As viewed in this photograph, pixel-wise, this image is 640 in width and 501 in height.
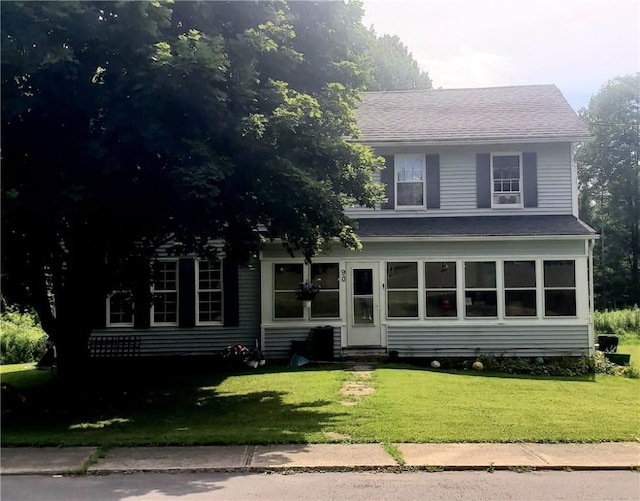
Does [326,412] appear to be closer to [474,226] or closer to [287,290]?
[287,290]

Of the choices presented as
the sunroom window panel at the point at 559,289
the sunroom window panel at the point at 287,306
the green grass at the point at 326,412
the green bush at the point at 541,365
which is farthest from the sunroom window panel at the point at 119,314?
the sunroom window panel at the point at 559,289

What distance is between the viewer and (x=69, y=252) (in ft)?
35.9

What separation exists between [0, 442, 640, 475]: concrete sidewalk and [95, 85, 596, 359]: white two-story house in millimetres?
8730

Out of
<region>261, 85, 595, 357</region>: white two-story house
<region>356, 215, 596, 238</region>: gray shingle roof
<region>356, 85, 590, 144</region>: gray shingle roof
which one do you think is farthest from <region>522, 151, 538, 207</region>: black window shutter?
<region>356, 85, 590, 144</region>: gray shingle roof

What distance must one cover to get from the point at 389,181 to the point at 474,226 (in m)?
2.71

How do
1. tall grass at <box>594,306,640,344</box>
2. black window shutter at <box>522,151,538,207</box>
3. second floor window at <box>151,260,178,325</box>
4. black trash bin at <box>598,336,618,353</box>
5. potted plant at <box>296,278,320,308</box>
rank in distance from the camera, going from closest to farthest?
potted plant at <box>296,278,320,308</box> < second floor window at <box>151,260,178,325</box> < black window shutter at <box>522,151,538,207</box> < black trash bin at <box>598,336,618,353</box> < tall grass at <box>594,306,640,344</box>

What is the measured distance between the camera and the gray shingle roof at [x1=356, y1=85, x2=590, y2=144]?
17.2 metres

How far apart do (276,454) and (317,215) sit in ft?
14.2

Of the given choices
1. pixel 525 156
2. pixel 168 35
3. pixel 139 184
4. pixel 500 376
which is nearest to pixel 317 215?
pixel 139 184

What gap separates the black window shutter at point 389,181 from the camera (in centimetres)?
1734

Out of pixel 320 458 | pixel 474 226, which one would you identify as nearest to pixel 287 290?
pixel 474 226

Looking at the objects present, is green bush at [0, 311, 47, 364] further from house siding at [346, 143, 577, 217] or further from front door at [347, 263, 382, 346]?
house siding at [346, 143, 577, 217]

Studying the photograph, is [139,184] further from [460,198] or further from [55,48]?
[460,198]

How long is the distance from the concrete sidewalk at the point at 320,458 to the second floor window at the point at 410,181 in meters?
10.5
